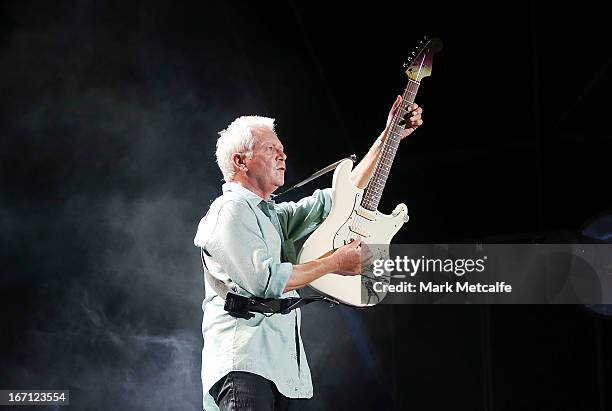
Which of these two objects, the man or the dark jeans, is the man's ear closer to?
the man

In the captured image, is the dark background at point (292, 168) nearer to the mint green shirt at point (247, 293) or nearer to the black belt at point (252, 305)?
the mint green shirt at point (247, 293)

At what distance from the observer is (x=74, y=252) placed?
12.7 feet

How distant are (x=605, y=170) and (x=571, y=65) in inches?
20.4

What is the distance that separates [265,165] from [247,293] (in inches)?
16.1

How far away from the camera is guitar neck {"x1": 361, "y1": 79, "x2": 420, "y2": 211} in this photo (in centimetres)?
266

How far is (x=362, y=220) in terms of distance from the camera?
264cm

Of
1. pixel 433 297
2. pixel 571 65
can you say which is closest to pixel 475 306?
pixel 433 297

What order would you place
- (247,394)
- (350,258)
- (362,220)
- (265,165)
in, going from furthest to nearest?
(362,220) < (265,165) < (350,258) < (247,394)

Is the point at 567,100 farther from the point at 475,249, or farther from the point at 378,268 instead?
the point at 378,268

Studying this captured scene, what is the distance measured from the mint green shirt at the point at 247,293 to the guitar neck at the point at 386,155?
35 cm

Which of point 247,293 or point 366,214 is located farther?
point 366,214

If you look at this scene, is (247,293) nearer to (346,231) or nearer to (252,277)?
(252,277)

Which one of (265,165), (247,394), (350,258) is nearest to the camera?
(247,394)

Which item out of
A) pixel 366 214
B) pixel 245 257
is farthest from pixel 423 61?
pixel 245 257
